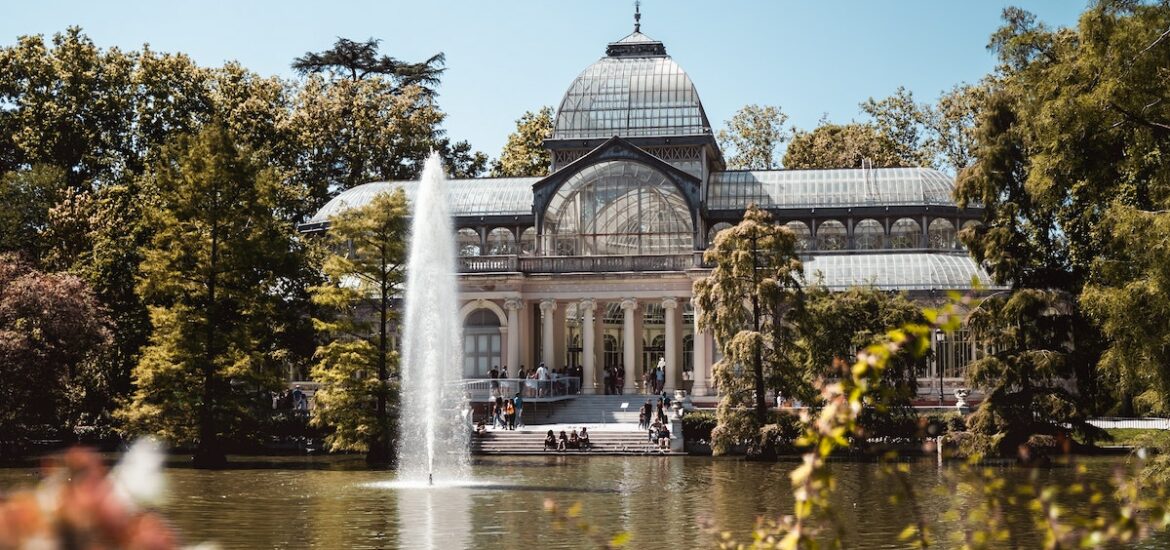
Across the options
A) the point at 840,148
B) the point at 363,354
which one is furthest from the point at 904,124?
the point at 363,354

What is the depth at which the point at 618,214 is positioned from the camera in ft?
186

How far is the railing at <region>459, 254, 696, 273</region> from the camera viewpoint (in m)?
54.9

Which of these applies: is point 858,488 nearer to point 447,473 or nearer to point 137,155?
point 447,473

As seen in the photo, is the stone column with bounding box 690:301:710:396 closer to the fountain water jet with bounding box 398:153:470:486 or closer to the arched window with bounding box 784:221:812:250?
the arched window with bounding box 784:221:812:250

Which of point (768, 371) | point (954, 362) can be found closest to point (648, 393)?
point (954, 362)

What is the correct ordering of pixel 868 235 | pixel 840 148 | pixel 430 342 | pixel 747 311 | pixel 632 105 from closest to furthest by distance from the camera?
1. pixel 430 342
2. pixel 747 311
3. pixel 868 235
4. pixel 632 105
5. pixel 840 148

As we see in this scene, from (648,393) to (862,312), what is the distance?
14.2 m

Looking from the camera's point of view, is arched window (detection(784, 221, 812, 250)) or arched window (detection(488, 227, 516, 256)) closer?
arched window (detection(784, 221, 812, 250))


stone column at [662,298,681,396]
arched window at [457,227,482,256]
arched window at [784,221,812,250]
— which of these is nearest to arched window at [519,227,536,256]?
arched window at [457,227,482,256]

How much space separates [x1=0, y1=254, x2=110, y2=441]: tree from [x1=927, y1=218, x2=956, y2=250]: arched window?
33.4m

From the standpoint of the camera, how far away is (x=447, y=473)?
3534 centimetres

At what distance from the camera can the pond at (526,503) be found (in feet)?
71.6

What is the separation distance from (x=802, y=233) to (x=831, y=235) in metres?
1.25

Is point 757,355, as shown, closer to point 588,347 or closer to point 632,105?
point 588,347
